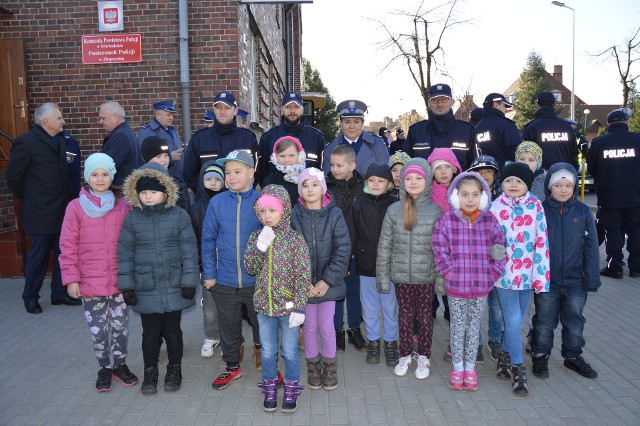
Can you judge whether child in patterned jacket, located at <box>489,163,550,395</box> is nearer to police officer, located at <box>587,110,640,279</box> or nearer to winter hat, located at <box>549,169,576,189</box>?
winter hat, located at <box>549,169,576,189</box>

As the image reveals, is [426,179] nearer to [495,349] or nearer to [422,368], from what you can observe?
[422,368]

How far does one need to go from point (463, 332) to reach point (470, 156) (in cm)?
197

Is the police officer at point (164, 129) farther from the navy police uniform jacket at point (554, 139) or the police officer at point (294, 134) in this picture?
the navy police uniform jacket at point (554, 139)

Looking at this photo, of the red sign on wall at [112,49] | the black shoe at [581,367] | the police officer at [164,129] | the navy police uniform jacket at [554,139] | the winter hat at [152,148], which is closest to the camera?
the black shoe at [581,367]

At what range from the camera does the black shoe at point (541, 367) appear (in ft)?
12.8

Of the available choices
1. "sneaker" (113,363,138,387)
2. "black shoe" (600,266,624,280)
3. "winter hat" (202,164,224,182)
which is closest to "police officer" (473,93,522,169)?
"black shoe" (600,266,624,280)

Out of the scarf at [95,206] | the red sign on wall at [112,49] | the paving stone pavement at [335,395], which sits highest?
the red sign on wall at [112,49]

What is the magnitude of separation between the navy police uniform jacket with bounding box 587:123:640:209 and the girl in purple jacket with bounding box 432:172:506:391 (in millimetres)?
4300

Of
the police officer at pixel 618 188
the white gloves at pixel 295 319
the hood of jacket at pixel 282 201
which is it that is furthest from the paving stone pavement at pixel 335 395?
the police officer at pixel 618 188

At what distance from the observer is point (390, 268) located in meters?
3.96

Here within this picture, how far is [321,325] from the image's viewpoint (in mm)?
3799

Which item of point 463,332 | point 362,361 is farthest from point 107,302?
point 463,332

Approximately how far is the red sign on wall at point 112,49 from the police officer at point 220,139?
3.40m

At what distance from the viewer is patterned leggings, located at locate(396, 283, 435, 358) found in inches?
156
